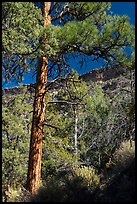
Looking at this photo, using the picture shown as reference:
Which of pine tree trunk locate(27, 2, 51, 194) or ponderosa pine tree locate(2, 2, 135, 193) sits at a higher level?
ponderosa pine tree locate(2, 2, 135, 193)

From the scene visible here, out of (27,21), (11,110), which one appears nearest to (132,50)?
(27,21)

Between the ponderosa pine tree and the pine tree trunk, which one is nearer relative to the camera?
the ponderosa pine tree

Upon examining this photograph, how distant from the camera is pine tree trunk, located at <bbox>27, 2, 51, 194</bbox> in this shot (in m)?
8.06

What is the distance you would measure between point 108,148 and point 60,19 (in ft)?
21.5

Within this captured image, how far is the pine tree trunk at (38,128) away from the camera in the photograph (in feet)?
26.5

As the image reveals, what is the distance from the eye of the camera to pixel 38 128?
8352mm

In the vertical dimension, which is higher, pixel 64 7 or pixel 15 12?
pixel 64 7

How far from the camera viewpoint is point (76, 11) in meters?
9.10

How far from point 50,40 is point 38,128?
2351mm

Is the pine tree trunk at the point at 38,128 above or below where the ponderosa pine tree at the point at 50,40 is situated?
below

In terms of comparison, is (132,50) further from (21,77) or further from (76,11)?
(21,77)

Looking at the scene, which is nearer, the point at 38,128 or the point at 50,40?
the point at 50,40

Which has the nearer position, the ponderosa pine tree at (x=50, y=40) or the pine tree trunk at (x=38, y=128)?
the ponderosa pine tree at (x=50, y=40)

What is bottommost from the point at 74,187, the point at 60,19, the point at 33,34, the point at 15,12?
the point at 74,187
